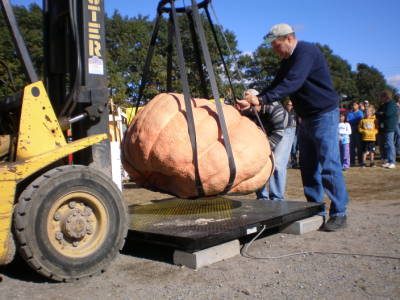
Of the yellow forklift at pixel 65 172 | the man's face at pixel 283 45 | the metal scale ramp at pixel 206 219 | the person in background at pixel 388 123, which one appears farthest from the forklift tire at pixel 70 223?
the person in background at pixel 388 123

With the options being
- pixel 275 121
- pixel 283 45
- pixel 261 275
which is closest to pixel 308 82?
pixel 283 45

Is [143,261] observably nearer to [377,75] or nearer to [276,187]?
[276,187]

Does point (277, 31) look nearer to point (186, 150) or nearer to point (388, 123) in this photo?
point (186, 150)

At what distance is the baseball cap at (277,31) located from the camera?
170 inches

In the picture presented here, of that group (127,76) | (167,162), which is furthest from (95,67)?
(127,76)

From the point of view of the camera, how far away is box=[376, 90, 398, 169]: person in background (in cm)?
1105

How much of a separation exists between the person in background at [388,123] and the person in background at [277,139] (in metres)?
6.90

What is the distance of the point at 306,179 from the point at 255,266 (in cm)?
194

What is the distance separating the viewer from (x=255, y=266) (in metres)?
3.21

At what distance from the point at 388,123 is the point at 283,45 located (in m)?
7.86

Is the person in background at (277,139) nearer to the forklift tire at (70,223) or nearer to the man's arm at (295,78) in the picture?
the man's arm at (295,78)

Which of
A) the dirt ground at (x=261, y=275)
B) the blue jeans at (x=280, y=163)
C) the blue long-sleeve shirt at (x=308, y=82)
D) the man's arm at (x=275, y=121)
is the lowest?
the dirt ground at (x=261, y=275)

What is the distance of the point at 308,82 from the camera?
4.36m

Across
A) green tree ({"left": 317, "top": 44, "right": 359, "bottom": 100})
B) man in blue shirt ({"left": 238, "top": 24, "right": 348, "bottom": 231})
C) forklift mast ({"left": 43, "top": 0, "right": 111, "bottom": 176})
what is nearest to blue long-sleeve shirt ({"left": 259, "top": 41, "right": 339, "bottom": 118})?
man in blue shirt ({"left": 238, "top": 24, "right": 348, "bottom": 231})
